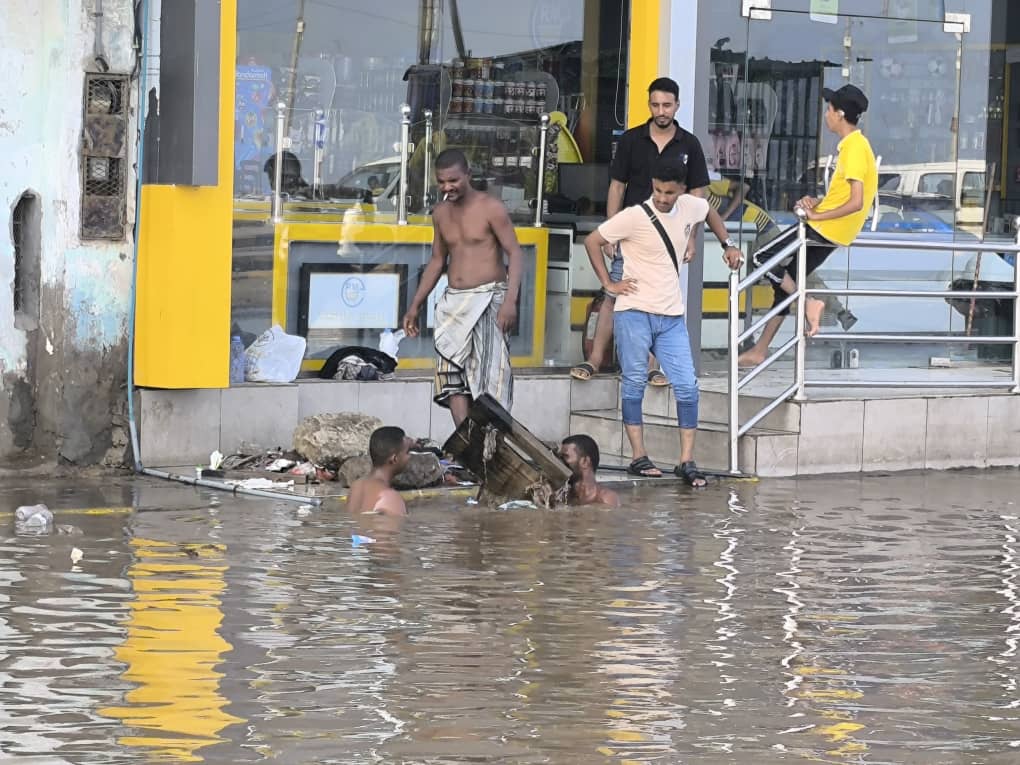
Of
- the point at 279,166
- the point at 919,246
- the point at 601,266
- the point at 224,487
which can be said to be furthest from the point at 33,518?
the point at 919,246

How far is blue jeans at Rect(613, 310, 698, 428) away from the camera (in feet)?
36.0

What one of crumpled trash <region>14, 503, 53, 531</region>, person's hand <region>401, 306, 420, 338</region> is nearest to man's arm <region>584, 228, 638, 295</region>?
person's hand <region>401, 306, 420, 338</region>

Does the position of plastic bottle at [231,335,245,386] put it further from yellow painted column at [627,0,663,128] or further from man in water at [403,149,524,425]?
yellow painted column at [627,0,663,128]

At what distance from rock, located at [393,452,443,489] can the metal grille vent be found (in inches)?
85.7

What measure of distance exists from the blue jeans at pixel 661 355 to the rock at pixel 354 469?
172 cm

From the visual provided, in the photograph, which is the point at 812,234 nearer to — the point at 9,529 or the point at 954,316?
the point at 954,316

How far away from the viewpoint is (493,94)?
12.4m

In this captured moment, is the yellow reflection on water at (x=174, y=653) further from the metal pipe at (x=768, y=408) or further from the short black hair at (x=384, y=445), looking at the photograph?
the metal pipe at (x=768, y=408)

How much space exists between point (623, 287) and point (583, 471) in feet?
4.77

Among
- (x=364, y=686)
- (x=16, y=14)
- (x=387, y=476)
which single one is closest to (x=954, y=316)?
(x=387, y=476)

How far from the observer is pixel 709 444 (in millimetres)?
11625

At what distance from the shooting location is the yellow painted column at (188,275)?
34.7 ft

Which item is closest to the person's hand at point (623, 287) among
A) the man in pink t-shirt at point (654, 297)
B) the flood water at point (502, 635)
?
the man in pink t-shirt at point (654, 297)

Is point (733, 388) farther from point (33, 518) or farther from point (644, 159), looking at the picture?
point (33, 518)
